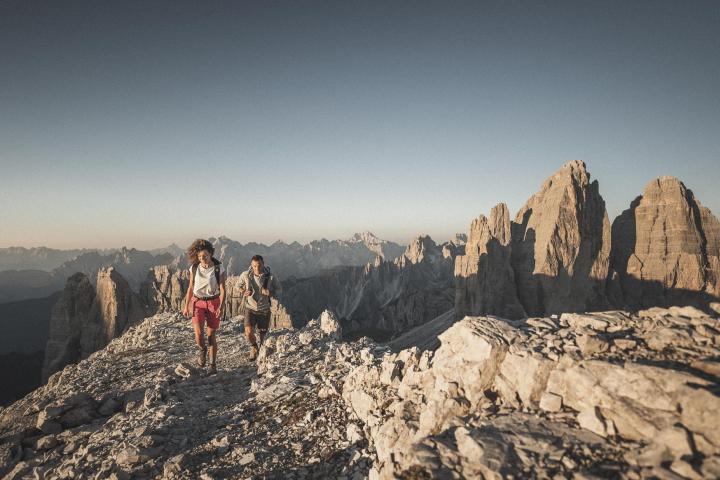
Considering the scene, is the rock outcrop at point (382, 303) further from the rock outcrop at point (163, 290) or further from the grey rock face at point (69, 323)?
the grey rock face at point (69, 323)

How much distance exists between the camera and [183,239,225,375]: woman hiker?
10.5m

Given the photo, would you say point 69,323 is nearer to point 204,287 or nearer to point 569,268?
point 204,287

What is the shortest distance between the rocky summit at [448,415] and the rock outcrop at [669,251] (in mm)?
89913

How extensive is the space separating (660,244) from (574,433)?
96024mm

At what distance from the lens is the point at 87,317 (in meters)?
76.8

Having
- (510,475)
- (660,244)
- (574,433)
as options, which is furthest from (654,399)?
(660,244)

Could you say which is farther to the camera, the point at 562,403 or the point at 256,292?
the point at 256,292

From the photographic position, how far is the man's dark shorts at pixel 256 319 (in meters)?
12.5

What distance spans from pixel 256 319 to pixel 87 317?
3534 inches

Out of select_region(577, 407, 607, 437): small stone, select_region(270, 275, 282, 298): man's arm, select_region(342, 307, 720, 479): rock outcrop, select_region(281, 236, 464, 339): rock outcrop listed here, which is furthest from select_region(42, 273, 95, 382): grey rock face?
select_region(577, 407, 607, 437): small stone

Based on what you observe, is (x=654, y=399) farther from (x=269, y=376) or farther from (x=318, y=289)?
(x=318, y=289)

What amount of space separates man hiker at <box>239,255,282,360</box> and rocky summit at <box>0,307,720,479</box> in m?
2.40

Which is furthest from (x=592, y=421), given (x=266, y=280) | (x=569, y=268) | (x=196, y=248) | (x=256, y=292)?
(x=569, y=268)

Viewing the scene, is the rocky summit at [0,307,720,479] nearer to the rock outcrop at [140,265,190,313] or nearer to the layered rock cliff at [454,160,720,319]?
the layered rock cliff at [454,160,720,319]
